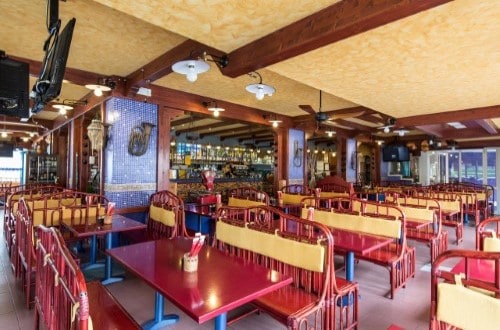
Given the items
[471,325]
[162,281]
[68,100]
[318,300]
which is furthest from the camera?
[68,100]

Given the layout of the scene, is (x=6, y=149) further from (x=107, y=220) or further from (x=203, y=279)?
(x=203, y=279)

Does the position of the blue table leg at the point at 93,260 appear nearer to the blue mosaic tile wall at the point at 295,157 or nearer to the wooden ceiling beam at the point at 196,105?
the wooden ceiling beam at the point at 196,105

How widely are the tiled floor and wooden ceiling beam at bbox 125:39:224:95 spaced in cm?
293

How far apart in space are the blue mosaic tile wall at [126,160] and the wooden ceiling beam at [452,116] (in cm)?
605

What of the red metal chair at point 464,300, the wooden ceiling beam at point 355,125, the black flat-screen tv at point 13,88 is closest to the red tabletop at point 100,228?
the black flat-screen tv at point 13,88

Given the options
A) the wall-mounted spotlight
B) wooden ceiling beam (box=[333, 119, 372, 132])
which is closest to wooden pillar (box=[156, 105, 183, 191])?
the wall-mounted spotlight

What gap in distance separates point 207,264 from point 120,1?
7.16 ft

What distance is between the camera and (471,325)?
4.48ft

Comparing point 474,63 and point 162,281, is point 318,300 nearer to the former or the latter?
point 162,281

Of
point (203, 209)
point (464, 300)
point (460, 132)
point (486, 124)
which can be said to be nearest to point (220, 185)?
point (203, 209)

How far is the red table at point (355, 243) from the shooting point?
2.79 m

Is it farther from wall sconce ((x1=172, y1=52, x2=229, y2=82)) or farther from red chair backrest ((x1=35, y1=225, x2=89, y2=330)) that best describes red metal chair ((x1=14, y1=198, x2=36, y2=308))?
wall sconce ((x1=172, y1=52, x2=229, y2=82))

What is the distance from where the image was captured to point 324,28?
2406 millimetres

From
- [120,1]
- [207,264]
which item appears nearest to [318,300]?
[207,264]
